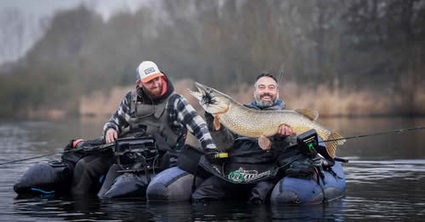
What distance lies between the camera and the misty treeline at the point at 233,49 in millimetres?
50500

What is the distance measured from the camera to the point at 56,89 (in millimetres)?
54500

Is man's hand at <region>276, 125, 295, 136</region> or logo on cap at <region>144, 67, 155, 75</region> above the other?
logo on cap at <region>144, 67, 155, 75</region>

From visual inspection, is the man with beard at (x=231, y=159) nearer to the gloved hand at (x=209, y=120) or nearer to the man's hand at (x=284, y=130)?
the gloved hand at (x=209, y=120)

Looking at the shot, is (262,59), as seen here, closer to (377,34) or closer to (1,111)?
(377,34)

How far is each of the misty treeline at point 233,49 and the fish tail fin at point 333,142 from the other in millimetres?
34716

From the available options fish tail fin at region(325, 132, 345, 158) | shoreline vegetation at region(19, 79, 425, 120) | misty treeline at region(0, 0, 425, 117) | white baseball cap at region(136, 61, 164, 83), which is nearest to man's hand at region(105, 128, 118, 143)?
white baseball cap at region(136, 61, 164, 83)

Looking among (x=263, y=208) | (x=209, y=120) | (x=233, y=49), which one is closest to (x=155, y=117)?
(x=209, y=120)

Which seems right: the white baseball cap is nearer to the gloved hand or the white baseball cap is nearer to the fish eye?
the gloved hand

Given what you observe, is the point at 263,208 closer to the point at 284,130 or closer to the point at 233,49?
the point at 284,130

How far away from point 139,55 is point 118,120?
151 ft

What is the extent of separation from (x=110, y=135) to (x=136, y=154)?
616 millimetres

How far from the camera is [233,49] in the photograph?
Result: 55.7 meters

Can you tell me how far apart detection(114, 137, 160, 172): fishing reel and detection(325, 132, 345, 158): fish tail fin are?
90.1 inches

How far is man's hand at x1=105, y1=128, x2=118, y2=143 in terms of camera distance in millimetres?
13816
